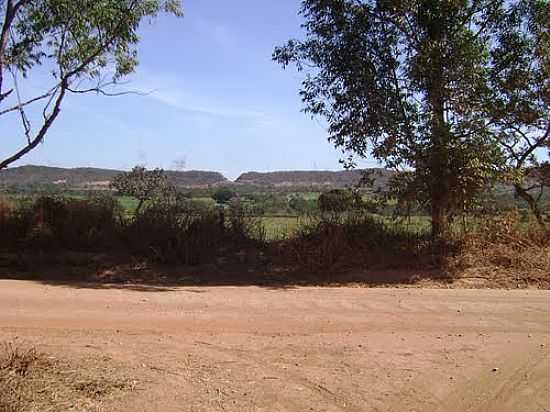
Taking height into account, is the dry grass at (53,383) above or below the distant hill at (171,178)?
below

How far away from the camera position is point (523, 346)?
309 inches

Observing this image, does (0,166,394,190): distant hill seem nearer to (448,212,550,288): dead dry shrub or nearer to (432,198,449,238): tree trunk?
(432,198,449,238): tree trunk

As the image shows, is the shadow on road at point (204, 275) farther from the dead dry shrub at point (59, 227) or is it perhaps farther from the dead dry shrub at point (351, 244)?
the dead dry shrub at point (59, 227)

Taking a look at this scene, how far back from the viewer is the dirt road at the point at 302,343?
6.00 m

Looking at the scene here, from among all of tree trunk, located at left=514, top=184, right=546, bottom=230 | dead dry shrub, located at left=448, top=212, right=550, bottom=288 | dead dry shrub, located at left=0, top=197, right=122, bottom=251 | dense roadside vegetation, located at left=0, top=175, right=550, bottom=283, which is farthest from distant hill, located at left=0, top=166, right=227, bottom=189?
dead dry shrub, located at left=448, top=212, right=550, bottom=288

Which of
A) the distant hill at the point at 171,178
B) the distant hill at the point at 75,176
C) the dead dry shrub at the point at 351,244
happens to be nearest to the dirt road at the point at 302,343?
the dead dry shrub at the point at 351,244

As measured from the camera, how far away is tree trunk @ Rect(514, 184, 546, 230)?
16.5 m

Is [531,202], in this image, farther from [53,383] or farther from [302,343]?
[53,383]

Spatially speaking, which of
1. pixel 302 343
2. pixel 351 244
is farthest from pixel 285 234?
pixel 302 343

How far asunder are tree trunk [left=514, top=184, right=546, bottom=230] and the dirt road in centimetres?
573

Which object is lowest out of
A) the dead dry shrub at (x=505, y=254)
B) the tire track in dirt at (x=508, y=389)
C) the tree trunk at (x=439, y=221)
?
the tire track in dirt at (x=508, y=389)

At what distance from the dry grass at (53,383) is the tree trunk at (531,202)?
13.4 m

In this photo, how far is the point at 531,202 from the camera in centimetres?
1709

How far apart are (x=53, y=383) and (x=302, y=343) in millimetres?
3064
